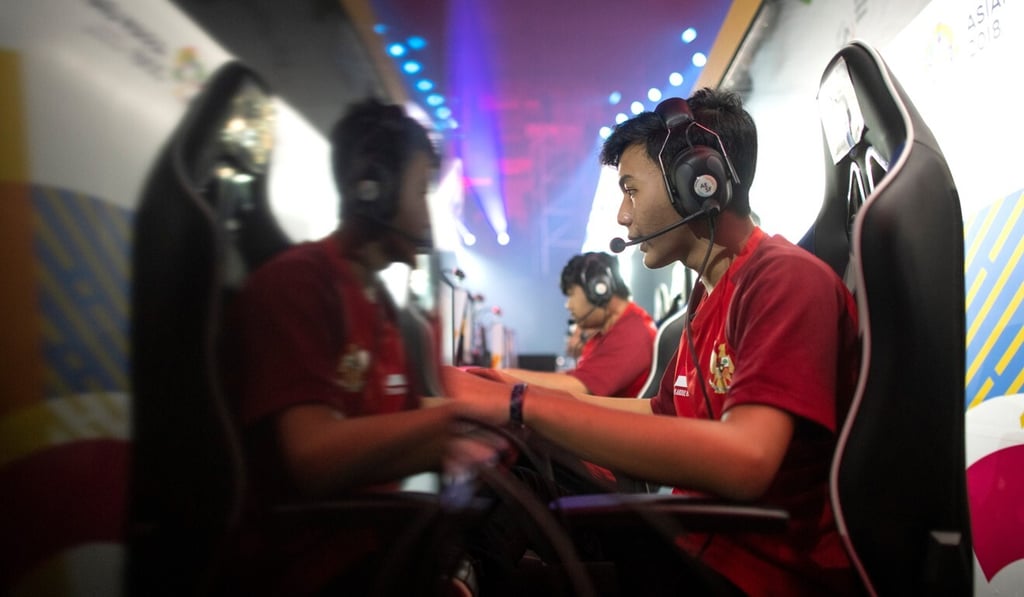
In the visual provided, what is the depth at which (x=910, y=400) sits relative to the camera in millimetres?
716

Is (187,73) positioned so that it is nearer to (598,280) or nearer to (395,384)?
(395,384)

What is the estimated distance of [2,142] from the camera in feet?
1.13

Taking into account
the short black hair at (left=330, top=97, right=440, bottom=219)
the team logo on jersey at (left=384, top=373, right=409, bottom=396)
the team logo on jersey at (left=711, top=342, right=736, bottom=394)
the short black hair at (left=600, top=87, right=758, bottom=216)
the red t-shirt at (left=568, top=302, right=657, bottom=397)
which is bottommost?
the red t-shirt at (left=568, top=302, right=657, bottom=397)

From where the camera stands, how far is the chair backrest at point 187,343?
36cm

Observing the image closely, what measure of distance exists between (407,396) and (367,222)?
0.12 meters

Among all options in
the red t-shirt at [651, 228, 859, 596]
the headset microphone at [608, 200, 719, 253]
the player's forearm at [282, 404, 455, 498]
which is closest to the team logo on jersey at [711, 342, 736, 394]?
the red t-shirt at [651, 228, 859, 596]

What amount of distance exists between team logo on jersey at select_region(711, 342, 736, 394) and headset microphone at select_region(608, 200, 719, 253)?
20 cm

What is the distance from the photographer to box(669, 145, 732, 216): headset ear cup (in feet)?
3.19

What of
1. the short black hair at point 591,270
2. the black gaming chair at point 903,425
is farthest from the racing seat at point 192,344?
the short black hair at point 591,270

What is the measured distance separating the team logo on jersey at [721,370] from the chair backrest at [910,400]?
211mm

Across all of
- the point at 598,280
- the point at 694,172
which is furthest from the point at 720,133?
the point at 598,280

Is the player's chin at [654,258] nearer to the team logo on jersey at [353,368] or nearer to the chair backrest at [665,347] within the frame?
the chair backrest at [665,347]

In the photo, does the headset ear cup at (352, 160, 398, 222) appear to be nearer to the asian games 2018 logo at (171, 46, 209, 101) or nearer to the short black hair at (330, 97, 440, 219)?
the short black hair at (330, 97, 440, 219)

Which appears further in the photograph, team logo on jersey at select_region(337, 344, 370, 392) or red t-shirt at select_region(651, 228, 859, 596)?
red t-shirt at select_region(651, 228, 859, 596)
